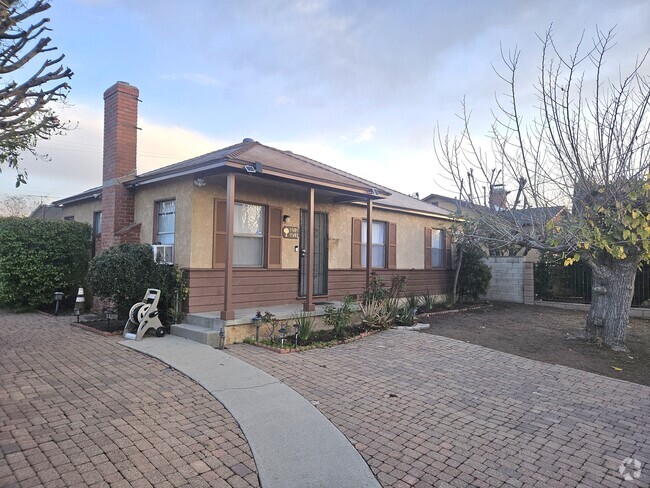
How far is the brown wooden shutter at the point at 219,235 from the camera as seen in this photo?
27.1ft

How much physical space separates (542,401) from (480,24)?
6.93 m

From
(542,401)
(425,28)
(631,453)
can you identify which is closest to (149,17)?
(425,28)

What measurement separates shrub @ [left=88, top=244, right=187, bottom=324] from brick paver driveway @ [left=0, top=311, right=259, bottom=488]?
173 centimetres

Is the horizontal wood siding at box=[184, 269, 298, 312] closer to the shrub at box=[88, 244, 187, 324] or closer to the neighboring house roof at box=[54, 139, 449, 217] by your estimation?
the shrub at box=[88, 244, 187, 324]

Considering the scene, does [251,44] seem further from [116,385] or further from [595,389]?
[595,389]

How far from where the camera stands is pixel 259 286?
29.4ft

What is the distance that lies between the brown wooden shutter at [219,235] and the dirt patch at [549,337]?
4.57 m

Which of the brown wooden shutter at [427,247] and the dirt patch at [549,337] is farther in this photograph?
the brown wooden shutter at [427,247]

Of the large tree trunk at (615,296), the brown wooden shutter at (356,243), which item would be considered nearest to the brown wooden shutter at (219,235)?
the brown wooden shutter at (356,243)

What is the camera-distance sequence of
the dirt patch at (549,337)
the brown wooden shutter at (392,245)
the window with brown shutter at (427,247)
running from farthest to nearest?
the window with brown shutter at (427,247)
the brown wooden shutter at (392,245)
the dirt patch at (549,337)

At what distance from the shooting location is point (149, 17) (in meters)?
8.85

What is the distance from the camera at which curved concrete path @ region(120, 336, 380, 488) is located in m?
3.03

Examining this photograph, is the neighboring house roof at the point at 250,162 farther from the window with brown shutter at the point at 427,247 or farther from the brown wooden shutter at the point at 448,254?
the brown wooden shutter at the point at 448,254

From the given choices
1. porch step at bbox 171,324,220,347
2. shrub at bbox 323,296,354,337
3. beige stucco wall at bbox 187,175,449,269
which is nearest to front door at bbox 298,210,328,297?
beige stucco wall at bbox 187,175,449,269
